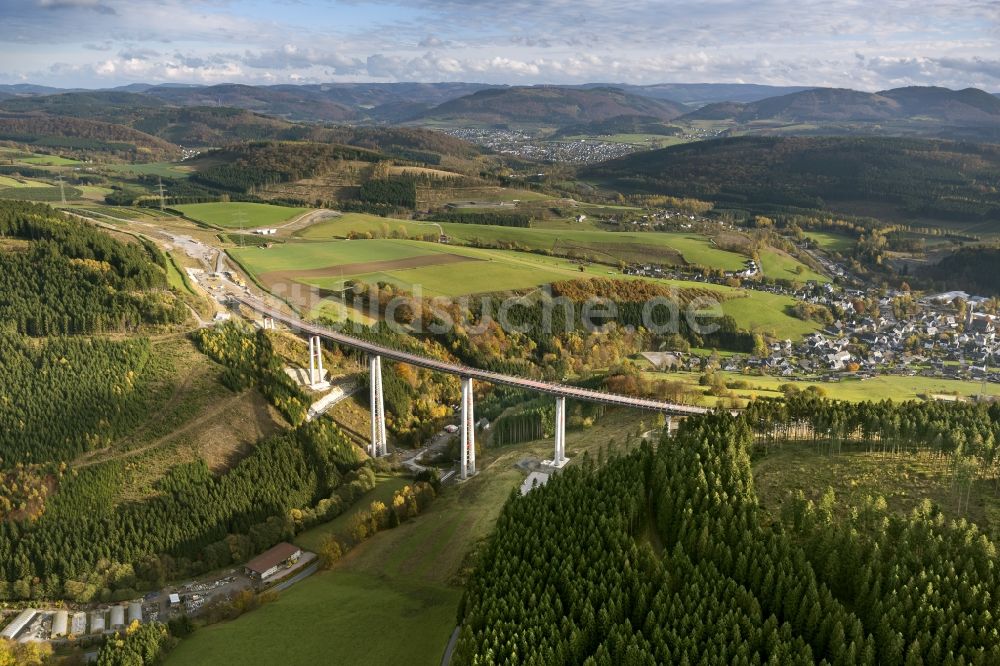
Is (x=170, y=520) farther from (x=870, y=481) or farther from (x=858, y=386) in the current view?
(x=858, y=386)

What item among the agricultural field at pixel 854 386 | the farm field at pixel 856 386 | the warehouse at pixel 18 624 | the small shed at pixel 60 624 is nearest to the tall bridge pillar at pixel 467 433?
the agricultural field at pixel 854 386

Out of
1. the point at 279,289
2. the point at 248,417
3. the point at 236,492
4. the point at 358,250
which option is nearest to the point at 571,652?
the point at 236,492

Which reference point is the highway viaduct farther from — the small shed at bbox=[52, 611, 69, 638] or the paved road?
the small shed at bbox=[52, 611, 69, 638]

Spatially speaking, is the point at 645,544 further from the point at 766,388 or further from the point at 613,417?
the point at 766,388

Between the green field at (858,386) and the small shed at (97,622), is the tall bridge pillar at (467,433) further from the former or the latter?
the small shed at (97,622)

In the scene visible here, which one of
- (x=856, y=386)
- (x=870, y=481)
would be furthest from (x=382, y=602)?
(x=856, y=386)

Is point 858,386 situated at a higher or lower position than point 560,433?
lower
